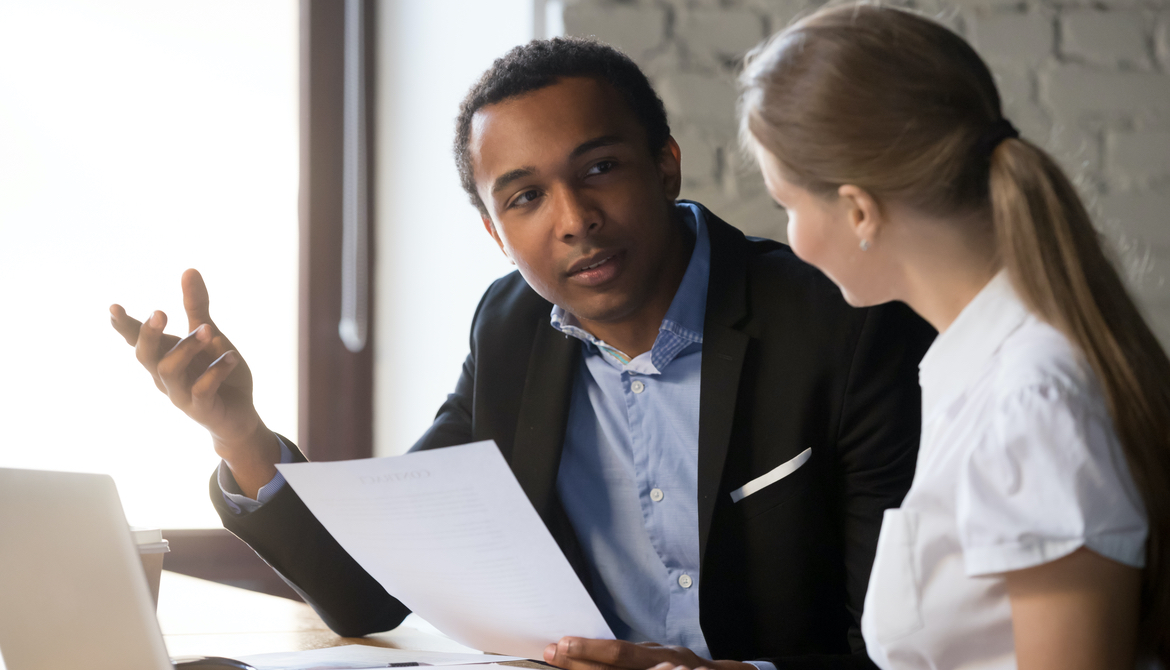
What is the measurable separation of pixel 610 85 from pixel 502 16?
2.30 ft

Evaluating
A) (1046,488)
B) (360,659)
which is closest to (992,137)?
(1046,488)

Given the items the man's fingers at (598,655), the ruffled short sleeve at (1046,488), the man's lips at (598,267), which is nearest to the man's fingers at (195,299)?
the man's lips at (598,267)

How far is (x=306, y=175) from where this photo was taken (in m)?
1.85

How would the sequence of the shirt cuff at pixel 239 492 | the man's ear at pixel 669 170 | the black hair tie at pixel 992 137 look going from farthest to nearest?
the man's ear at pixel 669 170
the shirt cuff at pixel 239 492
the black hair tie at pixel 992 137

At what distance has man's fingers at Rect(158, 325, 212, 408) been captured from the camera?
881 millimetres

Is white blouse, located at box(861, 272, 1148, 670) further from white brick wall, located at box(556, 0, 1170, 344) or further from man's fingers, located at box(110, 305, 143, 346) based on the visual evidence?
white brick wall, located at box(556, 0, 1170, 344)

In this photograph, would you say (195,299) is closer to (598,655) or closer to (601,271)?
(601,271)

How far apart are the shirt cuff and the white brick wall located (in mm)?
858

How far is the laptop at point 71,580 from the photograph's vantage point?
0.55m

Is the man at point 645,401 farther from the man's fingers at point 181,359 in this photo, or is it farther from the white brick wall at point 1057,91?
the white brick wall at point 1057,91

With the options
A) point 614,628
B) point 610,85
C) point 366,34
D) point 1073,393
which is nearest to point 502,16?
point 366,34

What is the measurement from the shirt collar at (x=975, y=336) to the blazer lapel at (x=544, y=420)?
1.54ft

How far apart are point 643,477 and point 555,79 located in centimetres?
46

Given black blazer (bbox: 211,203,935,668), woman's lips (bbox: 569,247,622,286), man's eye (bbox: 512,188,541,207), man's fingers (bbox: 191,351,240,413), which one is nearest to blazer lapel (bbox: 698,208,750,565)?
black blazer (bbox: 211,203,935,668)
